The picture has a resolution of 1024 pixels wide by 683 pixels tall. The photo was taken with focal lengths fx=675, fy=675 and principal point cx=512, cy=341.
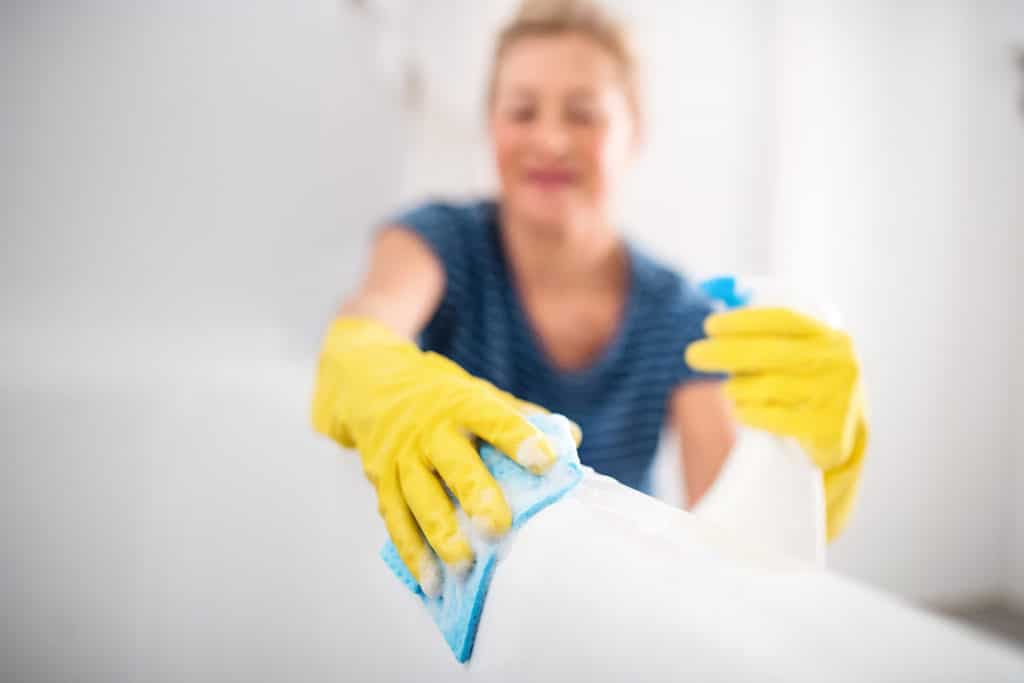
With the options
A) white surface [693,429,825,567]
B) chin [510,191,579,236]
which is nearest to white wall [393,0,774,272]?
chin [510,191,579,236]

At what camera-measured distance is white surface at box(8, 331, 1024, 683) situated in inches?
7.5

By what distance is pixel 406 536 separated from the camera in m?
0.31

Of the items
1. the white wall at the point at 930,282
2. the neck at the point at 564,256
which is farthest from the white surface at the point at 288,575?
the white wall at the point at 930,282

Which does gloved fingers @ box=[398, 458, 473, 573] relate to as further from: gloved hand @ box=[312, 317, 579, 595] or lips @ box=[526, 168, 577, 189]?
lips @ box=[526, 168, 577, 189]

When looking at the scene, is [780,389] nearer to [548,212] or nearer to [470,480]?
[470,480]

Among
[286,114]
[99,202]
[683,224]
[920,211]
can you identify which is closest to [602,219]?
[683,224]

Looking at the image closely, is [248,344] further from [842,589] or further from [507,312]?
[842,589]

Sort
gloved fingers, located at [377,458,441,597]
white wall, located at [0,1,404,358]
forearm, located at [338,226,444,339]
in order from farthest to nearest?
white wall, located at [0,1,404,358] < forearm, located at [338,226,444,339] < gloved fingers, located at [377,458,441,597]

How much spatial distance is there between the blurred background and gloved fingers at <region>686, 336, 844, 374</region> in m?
0.31

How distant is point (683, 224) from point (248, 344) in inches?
34.5

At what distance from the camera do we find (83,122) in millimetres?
988

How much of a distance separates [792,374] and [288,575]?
41cm

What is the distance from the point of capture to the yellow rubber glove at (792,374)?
0.50 meters

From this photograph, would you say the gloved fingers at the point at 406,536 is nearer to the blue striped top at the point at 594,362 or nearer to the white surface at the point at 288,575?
the white surface at the point at 288,575
